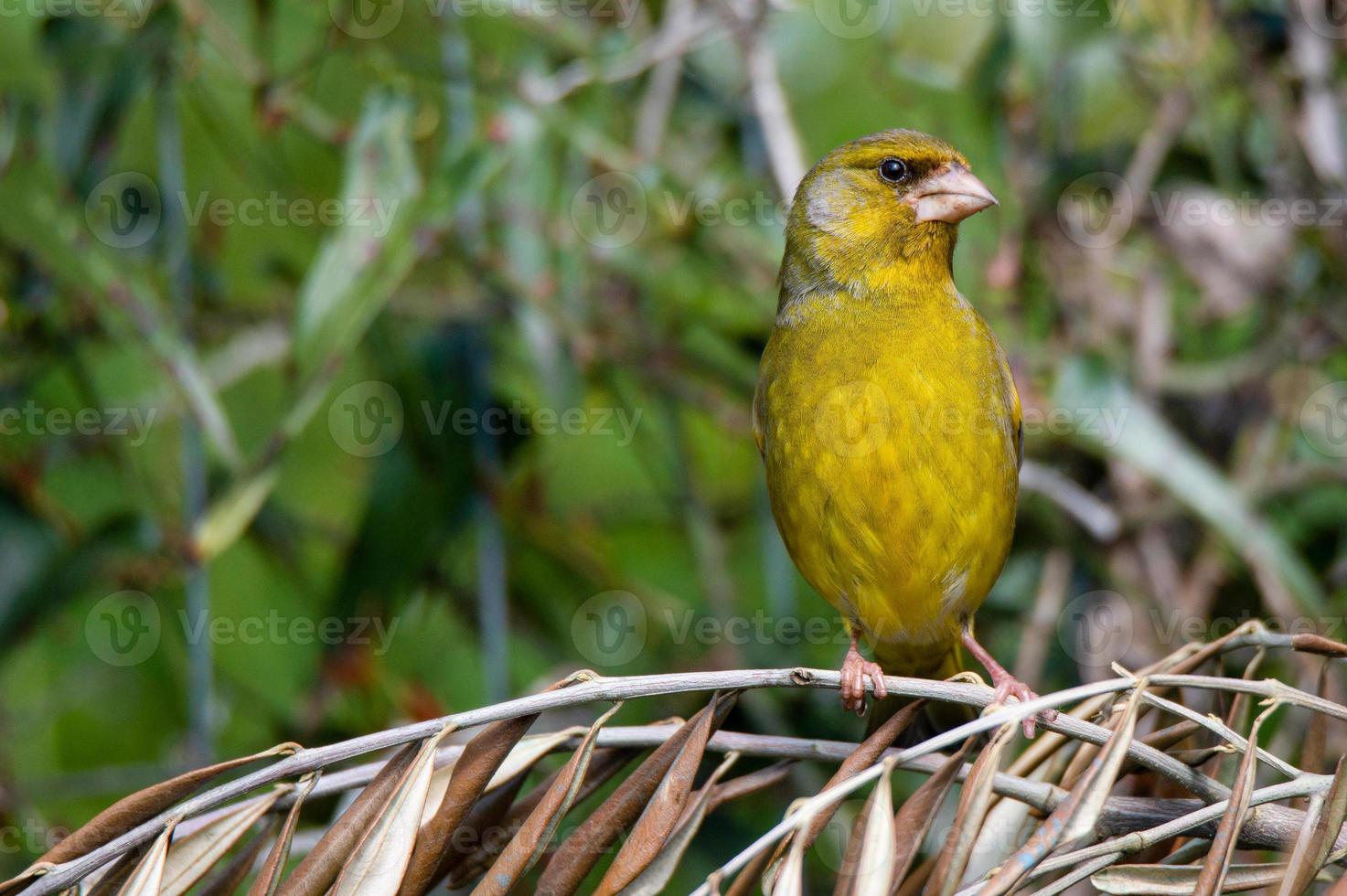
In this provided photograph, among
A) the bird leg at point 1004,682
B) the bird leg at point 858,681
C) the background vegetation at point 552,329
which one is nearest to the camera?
the bird leg at point 1004,682

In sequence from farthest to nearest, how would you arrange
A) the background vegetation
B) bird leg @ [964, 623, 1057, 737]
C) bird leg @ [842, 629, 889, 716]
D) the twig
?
the background vegetation
bird leg @ [842, 629, 889, 716]
bird leg @ [964, 623, 1057, 737]
the twig

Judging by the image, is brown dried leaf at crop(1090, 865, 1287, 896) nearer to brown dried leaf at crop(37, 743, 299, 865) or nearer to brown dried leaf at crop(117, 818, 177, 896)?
brown dried leaf at crop(37, 743, 299, 865)

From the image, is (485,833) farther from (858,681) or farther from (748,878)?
(858,681)

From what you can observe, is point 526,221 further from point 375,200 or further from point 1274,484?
point 1274,484

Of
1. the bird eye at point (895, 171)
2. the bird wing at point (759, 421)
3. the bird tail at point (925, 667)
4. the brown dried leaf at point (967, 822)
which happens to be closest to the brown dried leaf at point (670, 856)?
the brown dried leaf at point (967, 822)

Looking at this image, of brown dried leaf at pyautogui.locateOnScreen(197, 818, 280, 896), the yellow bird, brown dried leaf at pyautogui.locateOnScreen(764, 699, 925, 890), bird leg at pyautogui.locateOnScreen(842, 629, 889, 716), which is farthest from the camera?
the yellow bird

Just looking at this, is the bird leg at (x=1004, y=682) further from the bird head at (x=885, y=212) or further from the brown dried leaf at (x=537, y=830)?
the bird head at (x=885, y=212)

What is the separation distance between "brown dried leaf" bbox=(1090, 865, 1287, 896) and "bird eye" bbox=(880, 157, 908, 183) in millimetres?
1726

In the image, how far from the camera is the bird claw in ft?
6.09

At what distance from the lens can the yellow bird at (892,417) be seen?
272 cm

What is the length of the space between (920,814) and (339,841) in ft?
2.44

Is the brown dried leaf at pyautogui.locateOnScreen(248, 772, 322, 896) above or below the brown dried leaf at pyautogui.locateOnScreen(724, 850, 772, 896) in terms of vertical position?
above

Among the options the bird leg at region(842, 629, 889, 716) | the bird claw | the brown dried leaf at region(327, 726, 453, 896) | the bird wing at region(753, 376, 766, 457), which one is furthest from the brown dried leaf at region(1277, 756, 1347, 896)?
the bird wing at region(753, 376, 766, 457)

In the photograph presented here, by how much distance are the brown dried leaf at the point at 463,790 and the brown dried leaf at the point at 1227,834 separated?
786 mm
